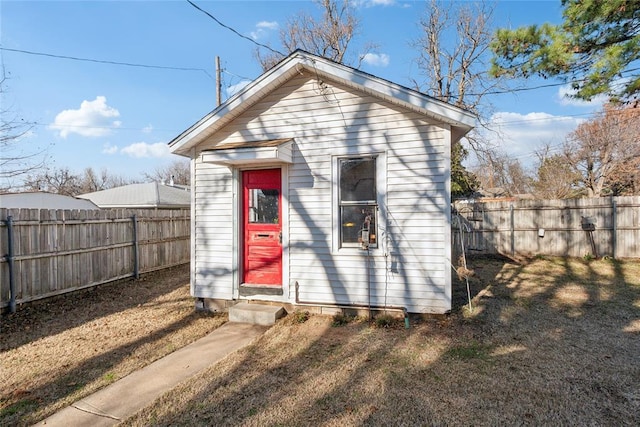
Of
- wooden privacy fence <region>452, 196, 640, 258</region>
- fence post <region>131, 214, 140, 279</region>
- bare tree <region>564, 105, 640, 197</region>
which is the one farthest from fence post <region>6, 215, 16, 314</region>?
bare tree <region>564, 105, 640, 197</region>

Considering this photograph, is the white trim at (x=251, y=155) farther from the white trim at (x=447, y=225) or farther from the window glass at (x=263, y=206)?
the white trim at (x=447, y=225)

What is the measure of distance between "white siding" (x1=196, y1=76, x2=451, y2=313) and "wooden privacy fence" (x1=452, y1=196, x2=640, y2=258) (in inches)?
245

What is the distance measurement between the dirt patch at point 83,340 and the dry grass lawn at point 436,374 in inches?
42.3

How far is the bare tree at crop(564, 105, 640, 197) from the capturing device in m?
20.4

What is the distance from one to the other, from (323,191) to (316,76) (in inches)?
73.7

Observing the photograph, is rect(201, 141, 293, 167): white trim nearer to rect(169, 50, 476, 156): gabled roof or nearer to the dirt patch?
rect(169, 50, 476, 156): gabled roof

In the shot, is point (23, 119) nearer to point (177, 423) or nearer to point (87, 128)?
point (177, 423)

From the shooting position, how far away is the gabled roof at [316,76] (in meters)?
4.95

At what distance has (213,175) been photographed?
20.3ft

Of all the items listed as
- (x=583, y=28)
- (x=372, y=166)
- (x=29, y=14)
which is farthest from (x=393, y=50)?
(x=29, y=14)

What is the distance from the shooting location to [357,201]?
18.2 feet

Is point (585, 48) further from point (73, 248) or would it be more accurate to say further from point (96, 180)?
point (96, 180)

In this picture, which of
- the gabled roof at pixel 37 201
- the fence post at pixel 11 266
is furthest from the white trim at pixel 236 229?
the gabled roof at pixel 37 201

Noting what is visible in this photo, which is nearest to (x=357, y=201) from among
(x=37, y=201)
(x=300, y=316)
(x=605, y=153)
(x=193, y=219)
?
(x=300, y=316)
